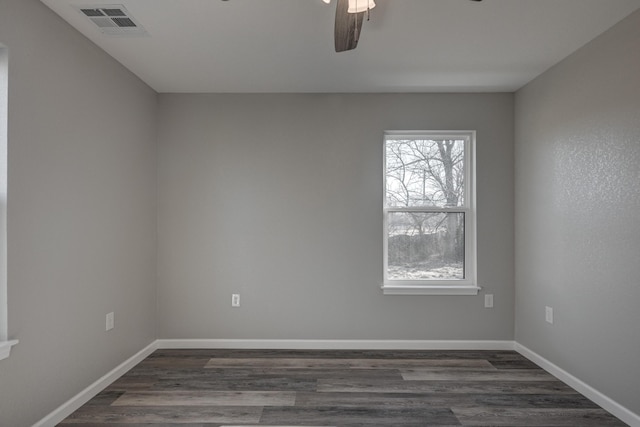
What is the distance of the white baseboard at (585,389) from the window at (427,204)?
897mm

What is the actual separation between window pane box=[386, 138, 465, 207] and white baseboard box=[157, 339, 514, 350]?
1319 millimetres

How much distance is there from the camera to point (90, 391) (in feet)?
9.00

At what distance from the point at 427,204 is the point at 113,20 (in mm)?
2934

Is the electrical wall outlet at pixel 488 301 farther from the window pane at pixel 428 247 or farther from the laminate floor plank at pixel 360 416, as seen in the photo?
the laminate floor plank at pixel 360 416

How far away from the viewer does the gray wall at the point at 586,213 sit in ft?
7.97

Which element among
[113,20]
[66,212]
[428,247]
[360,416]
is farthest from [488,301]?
[113,20]

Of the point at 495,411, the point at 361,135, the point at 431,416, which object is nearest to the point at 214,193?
the point at 361,135

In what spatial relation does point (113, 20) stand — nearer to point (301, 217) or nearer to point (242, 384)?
point (301, 217)

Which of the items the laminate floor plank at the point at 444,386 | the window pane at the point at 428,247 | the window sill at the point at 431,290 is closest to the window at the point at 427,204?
the window pane at the point at 428,247

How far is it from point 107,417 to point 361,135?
2.98 metres

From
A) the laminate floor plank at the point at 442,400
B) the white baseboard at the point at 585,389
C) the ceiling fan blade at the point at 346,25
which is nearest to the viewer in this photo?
the ceiling fan blade at the point at 346,25

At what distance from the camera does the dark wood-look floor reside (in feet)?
8.15

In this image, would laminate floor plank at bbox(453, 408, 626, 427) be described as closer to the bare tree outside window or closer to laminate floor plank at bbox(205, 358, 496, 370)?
laminate floor plank at bbox(205, 358, 496, 370)

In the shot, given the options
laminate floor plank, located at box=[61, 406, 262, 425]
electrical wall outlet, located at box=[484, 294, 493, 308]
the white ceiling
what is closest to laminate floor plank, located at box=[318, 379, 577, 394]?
laminate floor plank, located at box=[61, 406, 262, 425]
